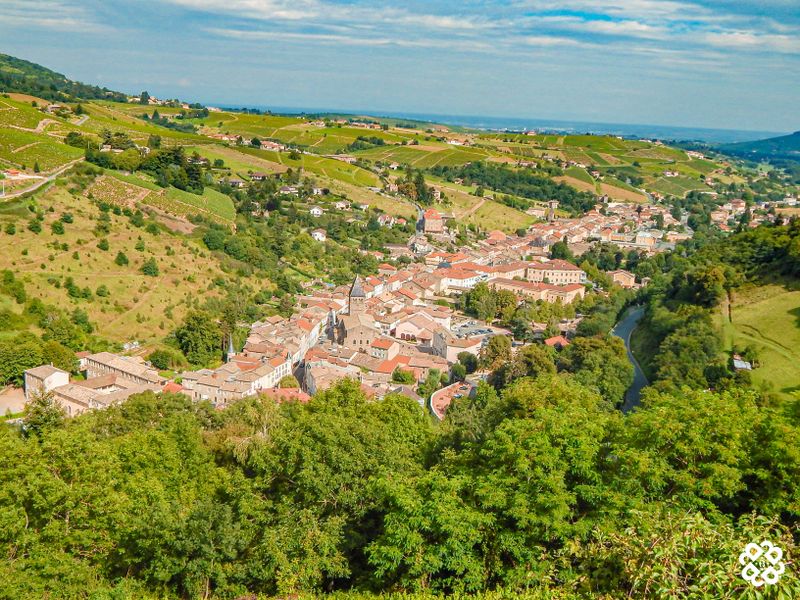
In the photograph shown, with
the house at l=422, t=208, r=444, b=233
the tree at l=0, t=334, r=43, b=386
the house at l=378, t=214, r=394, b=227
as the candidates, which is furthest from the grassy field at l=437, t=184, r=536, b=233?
the tree at l=0, t=334, r=43, b=386

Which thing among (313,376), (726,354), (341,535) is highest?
(341,535)

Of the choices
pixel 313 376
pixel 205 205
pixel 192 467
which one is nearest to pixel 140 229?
pixel 205 205

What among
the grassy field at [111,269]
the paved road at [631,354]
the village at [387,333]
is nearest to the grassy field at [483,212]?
the village at [387,333]

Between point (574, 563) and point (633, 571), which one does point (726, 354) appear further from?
point (633, 571)

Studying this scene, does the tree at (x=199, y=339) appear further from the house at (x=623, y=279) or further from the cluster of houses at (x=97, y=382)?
the house at (x=623, y=279)

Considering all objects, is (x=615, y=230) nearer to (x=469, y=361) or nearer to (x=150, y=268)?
(x=469, y=361)

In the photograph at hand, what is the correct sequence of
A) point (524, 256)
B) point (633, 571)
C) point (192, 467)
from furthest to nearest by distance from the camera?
point (524, 256) < point (192, 467) < point (633, 571)

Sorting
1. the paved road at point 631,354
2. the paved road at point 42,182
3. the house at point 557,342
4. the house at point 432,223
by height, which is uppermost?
the paved road at point 42,182
